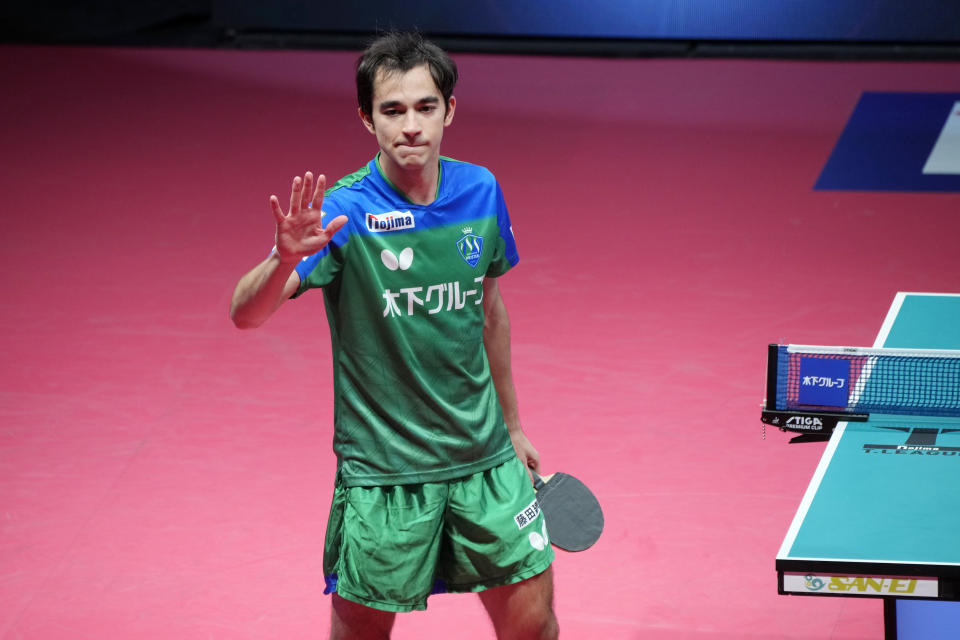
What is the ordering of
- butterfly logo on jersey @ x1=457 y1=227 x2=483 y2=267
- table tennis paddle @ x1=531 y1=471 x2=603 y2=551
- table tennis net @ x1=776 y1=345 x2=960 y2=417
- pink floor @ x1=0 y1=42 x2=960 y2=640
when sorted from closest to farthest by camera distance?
butterfly logo on jersey @ x1=457 y1=227 x2=483 y2=267
table tennis paddle @ x1=531 y1=471 x2=603 y2=551
table tennis net @ x1=776 y1=345 x2=960 y2=417
pink floor @ x1=0 y1=42 x2=960 y2=640

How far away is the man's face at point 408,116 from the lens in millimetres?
3049

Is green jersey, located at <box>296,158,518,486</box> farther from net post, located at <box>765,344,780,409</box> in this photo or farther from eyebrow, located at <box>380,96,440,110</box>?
net post, located at <box>765,344,780,409</box>

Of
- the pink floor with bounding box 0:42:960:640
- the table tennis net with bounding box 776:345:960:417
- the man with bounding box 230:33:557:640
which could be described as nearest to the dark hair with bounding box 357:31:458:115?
the man with bounding box 230:33:557:640

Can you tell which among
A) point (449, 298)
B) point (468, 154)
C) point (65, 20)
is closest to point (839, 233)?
point (468, 154)

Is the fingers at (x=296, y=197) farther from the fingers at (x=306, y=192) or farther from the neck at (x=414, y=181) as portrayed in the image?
the neck at (x=414, y=181)

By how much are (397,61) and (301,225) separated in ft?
1.80

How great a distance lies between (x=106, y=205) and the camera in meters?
8.77

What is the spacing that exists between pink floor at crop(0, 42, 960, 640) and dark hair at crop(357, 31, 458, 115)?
6.54 feet

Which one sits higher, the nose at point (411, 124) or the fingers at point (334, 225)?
the nose at point (411, 124)

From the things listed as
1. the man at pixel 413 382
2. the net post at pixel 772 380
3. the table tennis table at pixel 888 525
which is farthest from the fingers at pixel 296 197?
the net post at pixel 772 380

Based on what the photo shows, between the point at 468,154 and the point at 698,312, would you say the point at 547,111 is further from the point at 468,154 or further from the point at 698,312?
the point at 698,312

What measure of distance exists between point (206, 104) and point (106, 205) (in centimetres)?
245

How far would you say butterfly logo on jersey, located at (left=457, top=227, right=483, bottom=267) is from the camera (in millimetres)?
3186

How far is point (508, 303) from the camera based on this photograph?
282 inches
